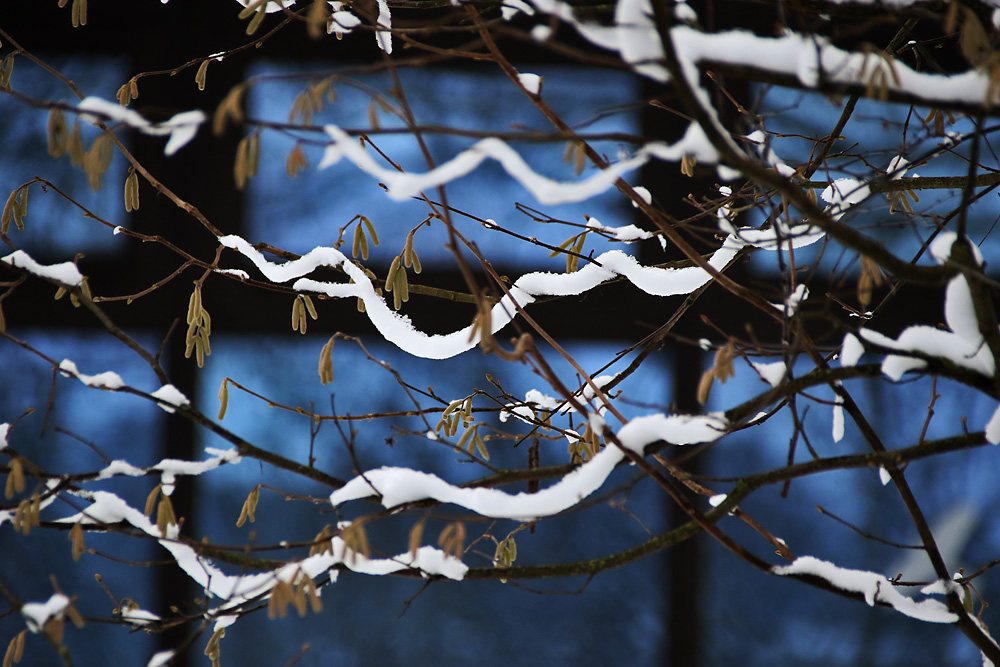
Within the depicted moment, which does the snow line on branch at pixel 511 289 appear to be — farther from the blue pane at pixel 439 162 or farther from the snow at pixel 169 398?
the blue pane at pixel 439 162

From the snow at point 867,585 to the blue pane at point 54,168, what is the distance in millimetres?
1838

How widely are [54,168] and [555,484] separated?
1906mm

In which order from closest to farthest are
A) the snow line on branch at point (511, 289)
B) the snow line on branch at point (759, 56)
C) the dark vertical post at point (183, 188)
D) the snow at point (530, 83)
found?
the snow line on branch at point (759, 56) → the snow at point (530, 83) → the snow line on branch at point (511, 289) → the dark vertical post at point (183, 188)

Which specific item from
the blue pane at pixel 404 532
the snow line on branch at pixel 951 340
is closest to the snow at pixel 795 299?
the snow line on branch at pixel 951 340

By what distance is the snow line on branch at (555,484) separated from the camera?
586 mm

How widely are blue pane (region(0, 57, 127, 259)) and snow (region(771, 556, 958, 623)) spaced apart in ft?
6.03

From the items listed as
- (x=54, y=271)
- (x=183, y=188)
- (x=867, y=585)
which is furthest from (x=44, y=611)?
(x=183, y=188)

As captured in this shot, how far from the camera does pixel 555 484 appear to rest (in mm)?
591

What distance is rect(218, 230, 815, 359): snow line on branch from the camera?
31.4 inches

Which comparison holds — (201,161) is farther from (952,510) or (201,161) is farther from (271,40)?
(952,510)

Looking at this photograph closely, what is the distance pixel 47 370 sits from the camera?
6.35ft

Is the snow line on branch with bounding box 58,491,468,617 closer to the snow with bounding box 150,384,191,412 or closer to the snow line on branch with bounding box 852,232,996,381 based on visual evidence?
the snow with bounding box 150,384,191,412

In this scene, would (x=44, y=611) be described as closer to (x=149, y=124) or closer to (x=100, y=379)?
(x=100, y=379)

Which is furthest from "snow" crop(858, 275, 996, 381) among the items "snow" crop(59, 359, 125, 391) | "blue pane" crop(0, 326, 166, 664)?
"blue pane" crop(0, 326, 166, 664)
